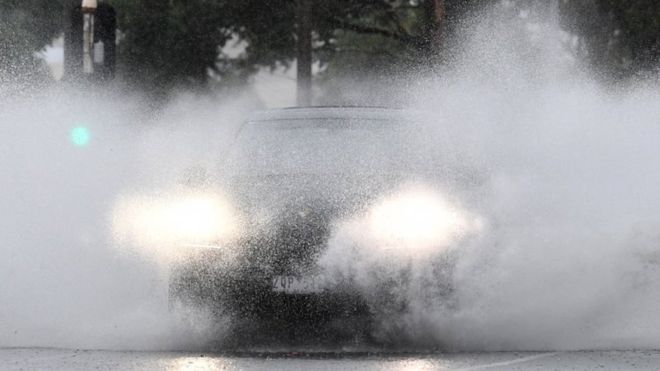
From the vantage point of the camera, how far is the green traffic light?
67.9 ft

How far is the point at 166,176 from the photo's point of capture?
1611cm

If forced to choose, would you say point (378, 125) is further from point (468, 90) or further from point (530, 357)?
point (468, 90)

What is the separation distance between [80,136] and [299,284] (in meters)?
10.3

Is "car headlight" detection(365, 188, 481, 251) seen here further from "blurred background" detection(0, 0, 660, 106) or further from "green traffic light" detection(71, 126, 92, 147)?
"blurred background" detection(0, 0, 660, 106)

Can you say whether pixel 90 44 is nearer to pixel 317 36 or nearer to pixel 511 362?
pixel 511 362

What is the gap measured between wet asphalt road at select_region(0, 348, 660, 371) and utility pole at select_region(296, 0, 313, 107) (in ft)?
87.5

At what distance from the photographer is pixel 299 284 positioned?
11.1 m

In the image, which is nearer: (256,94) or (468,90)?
(468,90)

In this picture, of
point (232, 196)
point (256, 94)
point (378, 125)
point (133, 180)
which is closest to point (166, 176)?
point (133, 180)

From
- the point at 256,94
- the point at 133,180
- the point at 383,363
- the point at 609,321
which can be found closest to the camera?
the point at 383,363

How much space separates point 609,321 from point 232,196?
106 inches

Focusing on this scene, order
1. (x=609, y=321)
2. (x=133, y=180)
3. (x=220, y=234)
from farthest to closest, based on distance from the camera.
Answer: (x=133, y=180), (x=609, y=321), (x=220, y=234)

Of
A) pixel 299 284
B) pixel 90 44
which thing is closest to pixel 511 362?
pixel 299 284

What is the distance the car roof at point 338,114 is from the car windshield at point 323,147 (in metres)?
0.06
